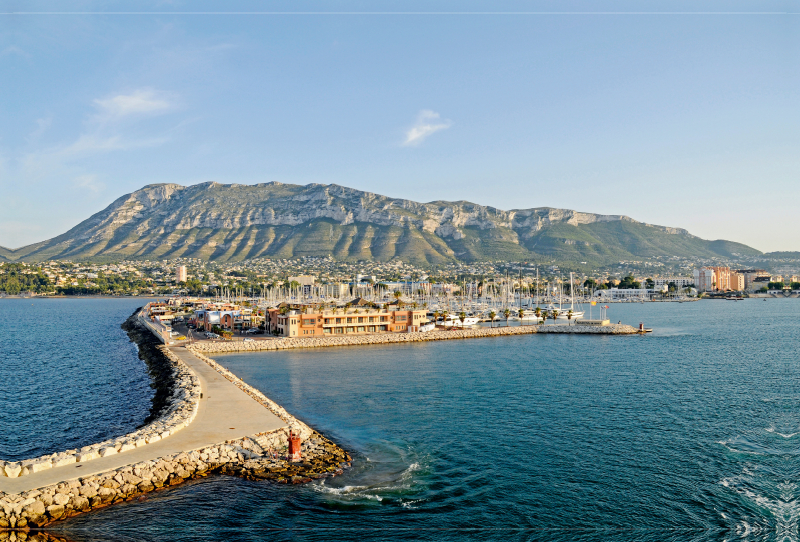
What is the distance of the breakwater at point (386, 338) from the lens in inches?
2189

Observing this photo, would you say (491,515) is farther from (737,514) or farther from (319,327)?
(319,327)

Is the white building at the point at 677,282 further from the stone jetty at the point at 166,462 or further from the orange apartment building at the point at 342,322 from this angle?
the stone jetty at the point at 166,462

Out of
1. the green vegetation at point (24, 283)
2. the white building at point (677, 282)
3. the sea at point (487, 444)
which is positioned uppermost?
the green vegetation at point (24, 283)

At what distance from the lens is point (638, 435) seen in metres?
23.8

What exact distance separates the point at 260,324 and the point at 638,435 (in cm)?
5558

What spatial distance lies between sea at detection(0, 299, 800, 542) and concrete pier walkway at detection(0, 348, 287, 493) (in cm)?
208

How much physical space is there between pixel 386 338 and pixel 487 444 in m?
41.7

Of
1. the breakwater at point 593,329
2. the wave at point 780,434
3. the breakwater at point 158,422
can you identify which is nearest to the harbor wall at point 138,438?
the breakwater at point 158,422

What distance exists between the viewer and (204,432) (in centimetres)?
2211

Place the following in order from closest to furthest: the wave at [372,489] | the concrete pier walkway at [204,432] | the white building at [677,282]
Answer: the concrete pier walkway at [204,432], the wave at [372,489], the white building at [677,282]

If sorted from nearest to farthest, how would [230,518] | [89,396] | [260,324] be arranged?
1. [230,518]
2. [89,396]
3. [260,324]

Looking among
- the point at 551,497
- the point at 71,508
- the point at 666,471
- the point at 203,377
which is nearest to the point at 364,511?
the point at 551,497

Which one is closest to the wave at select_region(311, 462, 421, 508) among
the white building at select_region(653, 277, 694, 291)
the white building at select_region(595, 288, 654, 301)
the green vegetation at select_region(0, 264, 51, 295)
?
the white building at select_region(595, 288, 654, 301)

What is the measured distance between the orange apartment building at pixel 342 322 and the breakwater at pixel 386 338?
294 centimetres
